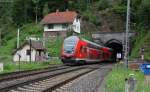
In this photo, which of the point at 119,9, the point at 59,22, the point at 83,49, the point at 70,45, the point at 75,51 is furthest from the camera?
the point at 119,9

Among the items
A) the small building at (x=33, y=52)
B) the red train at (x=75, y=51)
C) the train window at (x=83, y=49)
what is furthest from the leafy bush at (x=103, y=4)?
the train window at (x=83, y=49)

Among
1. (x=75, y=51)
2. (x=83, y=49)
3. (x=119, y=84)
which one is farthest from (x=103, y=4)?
(x=119, y=84)

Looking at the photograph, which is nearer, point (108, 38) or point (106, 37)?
point (108, 38)

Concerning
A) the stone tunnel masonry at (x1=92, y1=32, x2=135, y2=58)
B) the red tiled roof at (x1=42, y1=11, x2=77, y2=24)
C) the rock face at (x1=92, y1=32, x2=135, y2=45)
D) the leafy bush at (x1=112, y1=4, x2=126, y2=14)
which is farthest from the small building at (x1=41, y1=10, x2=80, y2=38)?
the stone tunnel masonry at (x1=92, y1=32, x2=135, y2=58)

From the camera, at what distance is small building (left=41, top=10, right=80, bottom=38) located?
97250mm

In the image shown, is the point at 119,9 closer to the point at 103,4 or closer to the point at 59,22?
the point at 103,4

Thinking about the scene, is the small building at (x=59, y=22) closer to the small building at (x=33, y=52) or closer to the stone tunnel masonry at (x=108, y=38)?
the stone tunnel masonry at (x=108, y=38)

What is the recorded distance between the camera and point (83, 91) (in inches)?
765

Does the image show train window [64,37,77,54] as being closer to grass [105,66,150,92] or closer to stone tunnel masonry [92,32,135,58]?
grass [105,66,150,92]

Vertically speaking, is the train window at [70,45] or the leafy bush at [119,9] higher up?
the leafy bush at [119,9]

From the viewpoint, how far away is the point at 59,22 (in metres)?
98.8

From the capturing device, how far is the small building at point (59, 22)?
97250mm

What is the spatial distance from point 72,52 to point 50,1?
60003mm

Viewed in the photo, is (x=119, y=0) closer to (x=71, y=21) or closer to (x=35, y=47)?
(x=71, y=21)
